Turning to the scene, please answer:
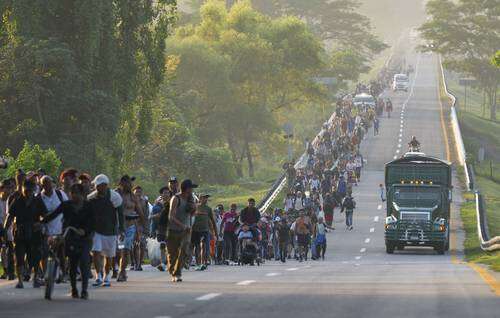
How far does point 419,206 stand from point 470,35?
328 ft

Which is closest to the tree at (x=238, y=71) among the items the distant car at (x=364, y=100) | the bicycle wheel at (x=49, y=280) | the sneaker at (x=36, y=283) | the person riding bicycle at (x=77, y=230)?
the distant car at (x=364, y=100)

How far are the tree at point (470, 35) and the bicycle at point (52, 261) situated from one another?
409 feet

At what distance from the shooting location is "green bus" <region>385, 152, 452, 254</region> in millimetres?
46375

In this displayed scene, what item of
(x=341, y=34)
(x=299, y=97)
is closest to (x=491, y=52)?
(x=341, y=34)

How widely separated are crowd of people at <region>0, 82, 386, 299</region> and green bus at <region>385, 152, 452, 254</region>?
5131 mm

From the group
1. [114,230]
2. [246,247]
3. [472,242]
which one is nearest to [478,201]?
[472,242]

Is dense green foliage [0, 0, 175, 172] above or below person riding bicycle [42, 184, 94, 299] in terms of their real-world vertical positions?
above

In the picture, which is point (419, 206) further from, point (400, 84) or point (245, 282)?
point (400, 84)

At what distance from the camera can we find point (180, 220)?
78.7 feet

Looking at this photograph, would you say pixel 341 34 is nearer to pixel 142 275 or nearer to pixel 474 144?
pixel 474 144

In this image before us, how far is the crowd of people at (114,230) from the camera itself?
65.6 feet

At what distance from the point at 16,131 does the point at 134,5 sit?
5089 millimetres

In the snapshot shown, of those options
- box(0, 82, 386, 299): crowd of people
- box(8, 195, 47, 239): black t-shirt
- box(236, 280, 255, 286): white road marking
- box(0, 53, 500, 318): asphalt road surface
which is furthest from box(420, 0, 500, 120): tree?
box(8, 195, 47, 239): black t-shirt

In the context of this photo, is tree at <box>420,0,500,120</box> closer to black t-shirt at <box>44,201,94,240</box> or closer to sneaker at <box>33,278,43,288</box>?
sneaker at <box>33,278,43,288</box>
